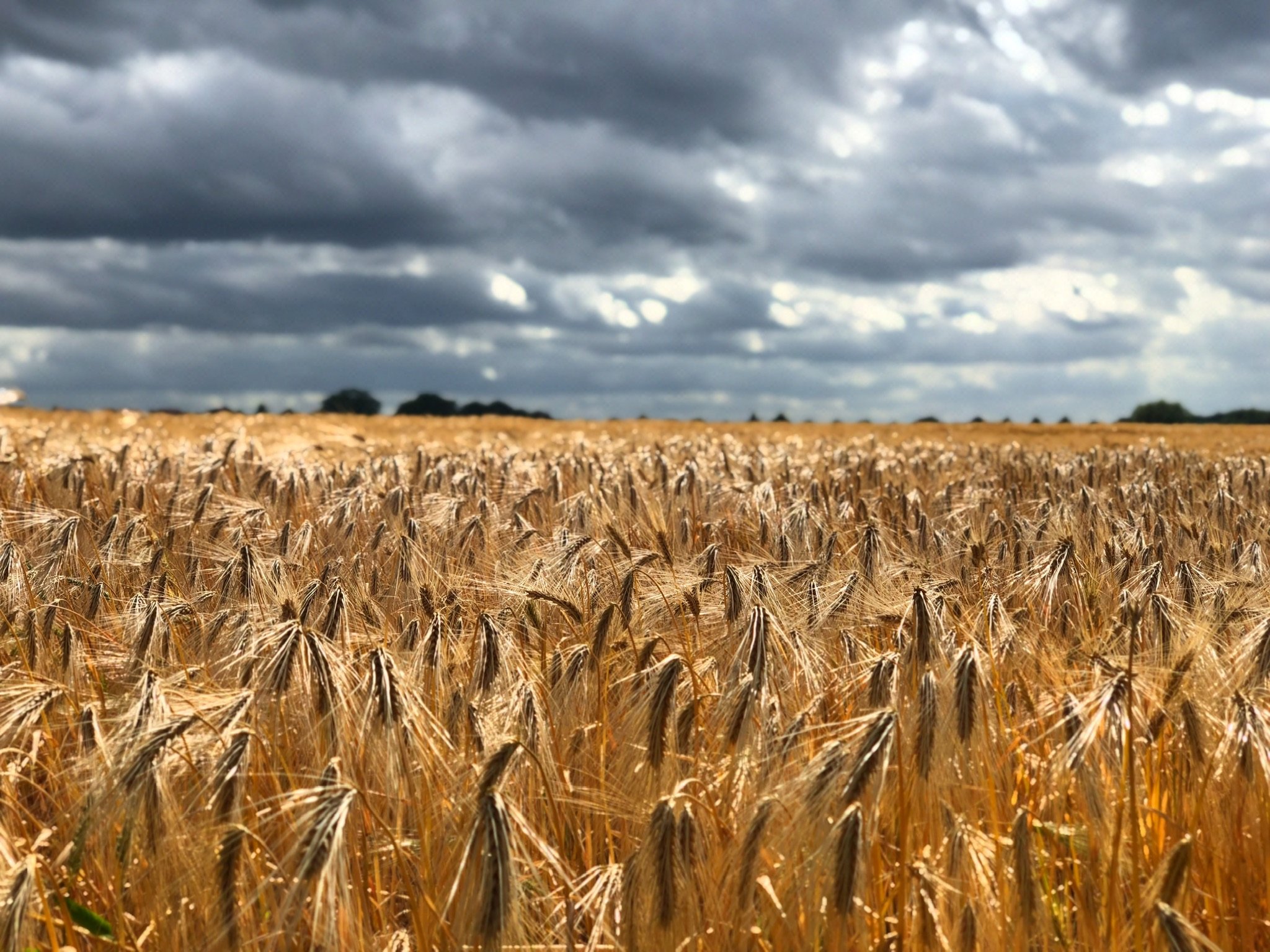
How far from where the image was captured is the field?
209 centimetres

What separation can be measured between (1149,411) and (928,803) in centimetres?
6067

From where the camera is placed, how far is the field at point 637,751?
209 centimetres

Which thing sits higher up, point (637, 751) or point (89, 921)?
Result: point (637, 751)

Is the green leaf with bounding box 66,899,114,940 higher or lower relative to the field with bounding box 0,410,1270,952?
lower

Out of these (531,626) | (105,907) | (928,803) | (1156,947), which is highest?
(531,626)

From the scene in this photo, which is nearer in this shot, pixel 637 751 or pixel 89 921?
pixel 89 921

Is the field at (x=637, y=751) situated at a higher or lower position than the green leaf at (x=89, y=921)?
higher

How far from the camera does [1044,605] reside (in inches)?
171

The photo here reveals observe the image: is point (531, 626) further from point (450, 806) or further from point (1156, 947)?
point (1156, 947)

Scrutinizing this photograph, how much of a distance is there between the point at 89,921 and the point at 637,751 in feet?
4.97

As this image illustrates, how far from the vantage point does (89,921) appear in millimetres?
2582

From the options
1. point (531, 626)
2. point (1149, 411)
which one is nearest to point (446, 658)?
point (531, 626)

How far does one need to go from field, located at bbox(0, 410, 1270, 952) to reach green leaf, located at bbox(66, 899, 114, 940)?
0.02m

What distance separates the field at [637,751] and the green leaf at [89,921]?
0.02m
